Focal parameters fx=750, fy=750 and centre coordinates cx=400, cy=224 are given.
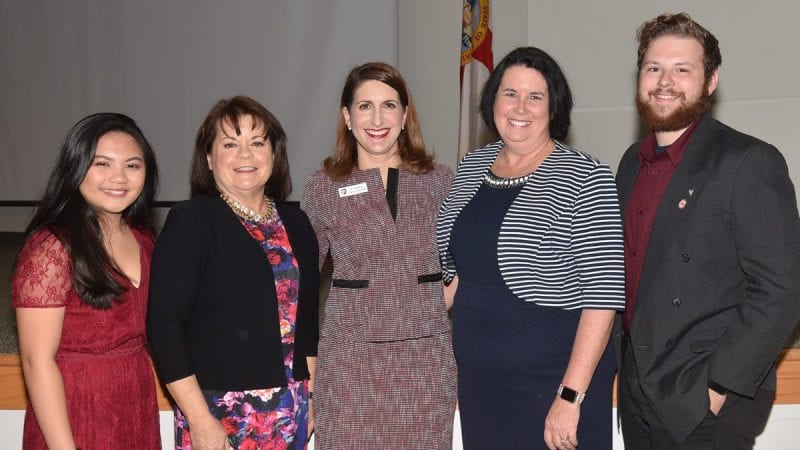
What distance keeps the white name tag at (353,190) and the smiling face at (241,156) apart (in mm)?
340

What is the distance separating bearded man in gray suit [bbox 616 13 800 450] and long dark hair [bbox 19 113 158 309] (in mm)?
1429

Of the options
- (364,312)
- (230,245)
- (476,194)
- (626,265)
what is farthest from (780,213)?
(230,245)

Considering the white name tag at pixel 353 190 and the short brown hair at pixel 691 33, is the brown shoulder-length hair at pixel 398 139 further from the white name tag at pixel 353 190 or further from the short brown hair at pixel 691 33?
the short brown hair at pixel 691 33

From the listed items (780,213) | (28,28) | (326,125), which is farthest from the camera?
(28,28)

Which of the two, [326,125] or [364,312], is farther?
[326,125]

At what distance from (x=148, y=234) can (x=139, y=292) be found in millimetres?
233

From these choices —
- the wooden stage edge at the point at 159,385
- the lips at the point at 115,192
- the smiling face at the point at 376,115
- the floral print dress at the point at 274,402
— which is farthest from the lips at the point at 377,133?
the wooden stage edge at the point at 159,385

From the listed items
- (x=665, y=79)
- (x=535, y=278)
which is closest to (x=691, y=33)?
(x=665, y=79)

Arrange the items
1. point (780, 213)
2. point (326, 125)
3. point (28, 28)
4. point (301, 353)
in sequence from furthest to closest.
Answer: point (28, 28)
point (326, 125)
point (301, 353)
point (780, 213)

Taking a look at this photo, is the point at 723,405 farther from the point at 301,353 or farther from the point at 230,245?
the point at 230,245

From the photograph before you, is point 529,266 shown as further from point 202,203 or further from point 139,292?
point 139,292

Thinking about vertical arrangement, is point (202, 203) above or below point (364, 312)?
above

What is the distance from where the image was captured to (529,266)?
206 centimetres

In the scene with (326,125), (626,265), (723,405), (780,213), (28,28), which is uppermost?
(28,28)
